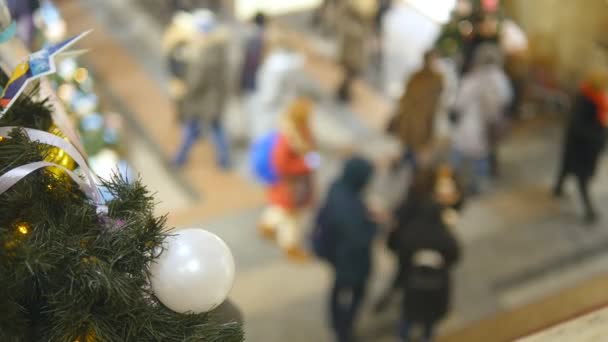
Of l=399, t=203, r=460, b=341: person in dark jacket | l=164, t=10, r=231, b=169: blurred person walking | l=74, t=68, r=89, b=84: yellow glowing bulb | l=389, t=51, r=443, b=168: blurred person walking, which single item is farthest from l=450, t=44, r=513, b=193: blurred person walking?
l=74, t=68, r=89, b=84: yellow glowing bulb

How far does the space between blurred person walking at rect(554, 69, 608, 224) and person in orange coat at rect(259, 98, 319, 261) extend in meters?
1.92

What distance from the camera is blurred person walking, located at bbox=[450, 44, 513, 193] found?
5.04 m

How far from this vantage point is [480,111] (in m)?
5.18

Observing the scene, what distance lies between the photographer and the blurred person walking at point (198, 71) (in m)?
5.05

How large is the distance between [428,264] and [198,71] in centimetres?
248

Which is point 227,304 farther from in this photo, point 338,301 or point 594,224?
point 594,224

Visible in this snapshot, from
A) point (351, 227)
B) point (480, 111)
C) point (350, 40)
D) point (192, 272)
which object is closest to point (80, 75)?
point (351, 227)

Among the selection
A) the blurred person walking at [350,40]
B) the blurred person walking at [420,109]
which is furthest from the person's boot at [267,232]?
the blurred person walking at [350,40]

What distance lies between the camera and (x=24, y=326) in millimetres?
1187

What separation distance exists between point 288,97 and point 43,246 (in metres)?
4.37

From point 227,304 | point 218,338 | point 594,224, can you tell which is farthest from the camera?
point 594,224

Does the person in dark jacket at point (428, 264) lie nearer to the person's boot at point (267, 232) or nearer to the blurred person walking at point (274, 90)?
the person's boot at point (267, 232)

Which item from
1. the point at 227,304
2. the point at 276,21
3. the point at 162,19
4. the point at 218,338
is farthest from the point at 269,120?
the point at 218,338

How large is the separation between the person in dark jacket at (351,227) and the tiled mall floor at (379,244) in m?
0.63
